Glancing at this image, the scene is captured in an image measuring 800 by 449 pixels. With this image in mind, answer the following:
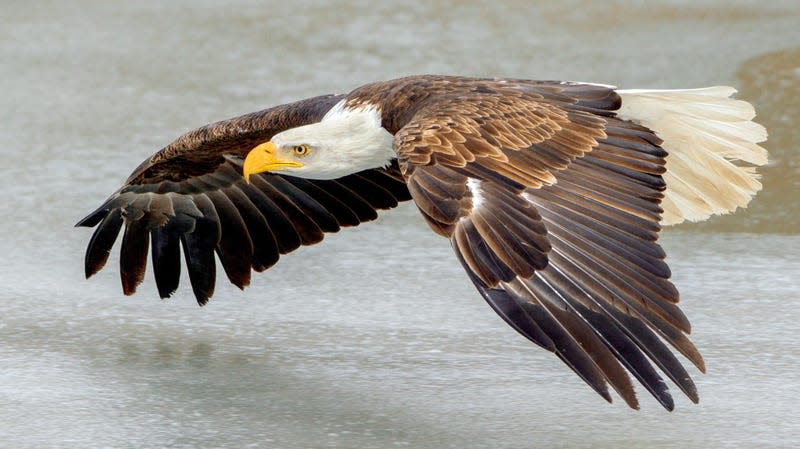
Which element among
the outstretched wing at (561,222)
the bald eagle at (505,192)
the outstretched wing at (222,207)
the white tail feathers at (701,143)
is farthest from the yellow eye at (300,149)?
the white tail feathers at (701,143)

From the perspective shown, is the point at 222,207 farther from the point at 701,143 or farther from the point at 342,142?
the point at 701,143

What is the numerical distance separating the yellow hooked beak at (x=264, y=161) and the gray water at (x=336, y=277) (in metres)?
0.56

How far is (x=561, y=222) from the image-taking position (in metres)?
3.47

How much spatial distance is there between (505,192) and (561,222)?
17cm

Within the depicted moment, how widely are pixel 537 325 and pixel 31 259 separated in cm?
261

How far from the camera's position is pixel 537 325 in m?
3.17

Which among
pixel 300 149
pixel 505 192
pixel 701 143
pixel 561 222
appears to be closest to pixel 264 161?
pixel 300 149

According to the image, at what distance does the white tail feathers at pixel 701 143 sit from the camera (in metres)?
4.53

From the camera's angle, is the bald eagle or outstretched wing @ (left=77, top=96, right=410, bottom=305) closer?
the bald eagle

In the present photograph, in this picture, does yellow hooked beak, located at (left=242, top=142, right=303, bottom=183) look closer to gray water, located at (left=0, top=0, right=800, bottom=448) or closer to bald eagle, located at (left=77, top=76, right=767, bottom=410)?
bald eagle, located at (left=77, top=76, right=767, bottom=410)

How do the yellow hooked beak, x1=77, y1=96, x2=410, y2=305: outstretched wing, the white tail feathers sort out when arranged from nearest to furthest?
the yellow hooked beak
the white tail feathers
x1=77, y1=96, x2=410, y2=305: outstretched wing

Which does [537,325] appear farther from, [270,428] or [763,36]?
[763,36]

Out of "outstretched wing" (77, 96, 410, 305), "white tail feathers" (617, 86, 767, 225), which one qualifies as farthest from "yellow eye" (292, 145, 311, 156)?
"white tail feathers" (617, 86, 767, 225)

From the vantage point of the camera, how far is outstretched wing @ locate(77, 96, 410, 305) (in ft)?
15.7
